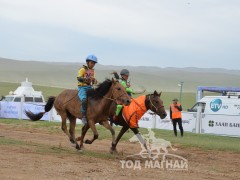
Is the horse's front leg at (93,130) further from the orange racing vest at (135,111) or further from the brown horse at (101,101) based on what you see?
the orange racing vest at (135,111)

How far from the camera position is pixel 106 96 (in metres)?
13.3

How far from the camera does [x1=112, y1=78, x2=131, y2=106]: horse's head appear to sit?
12.7 metres

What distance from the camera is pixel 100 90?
44.2 ft

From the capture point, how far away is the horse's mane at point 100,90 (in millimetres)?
13422

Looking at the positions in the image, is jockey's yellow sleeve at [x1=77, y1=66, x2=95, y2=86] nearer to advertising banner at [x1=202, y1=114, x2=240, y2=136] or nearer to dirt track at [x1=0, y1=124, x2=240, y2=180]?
dirt track at [x1=0, y1=124, x2=240, y2=180]

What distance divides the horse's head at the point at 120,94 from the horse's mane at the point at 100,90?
0.23 metres

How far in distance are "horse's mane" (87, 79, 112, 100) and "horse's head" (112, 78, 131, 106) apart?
0.23m

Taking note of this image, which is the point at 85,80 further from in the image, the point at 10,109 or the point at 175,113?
the point at 10,109

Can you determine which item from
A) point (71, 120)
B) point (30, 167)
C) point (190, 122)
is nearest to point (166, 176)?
point (30, 167)

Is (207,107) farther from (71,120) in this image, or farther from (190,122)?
(71,120)

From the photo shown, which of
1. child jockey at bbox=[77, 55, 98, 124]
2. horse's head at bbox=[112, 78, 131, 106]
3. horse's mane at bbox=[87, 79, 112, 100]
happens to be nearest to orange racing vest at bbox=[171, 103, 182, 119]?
child jockey at bbox=[77, 55, 98, 124]

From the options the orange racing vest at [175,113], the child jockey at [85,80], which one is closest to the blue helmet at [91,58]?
the child jockey at [85,80]

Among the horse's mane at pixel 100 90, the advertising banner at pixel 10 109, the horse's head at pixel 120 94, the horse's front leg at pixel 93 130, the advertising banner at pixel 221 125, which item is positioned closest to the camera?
the horse's head at pixel 120 94

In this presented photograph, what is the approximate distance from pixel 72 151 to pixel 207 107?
16.7 metres
